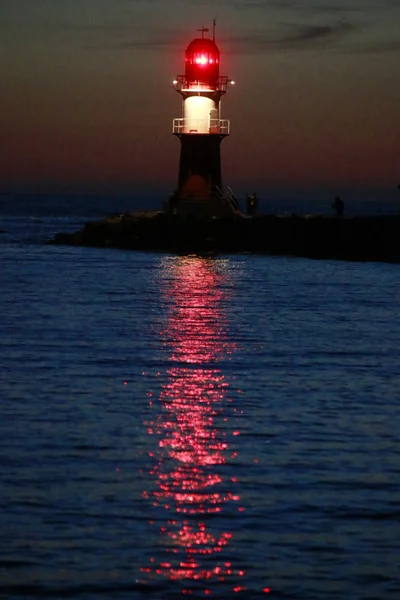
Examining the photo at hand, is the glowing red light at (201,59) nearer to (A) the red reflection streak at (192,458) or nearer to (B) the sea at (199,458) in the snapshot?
(B) the sea at (199,458)

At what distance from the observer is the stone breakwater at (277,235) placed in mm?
47375

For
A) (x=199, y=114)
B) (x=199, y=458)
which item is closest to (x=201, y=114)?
(x=199, y=114)

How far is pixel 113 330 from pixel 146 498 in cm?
1199

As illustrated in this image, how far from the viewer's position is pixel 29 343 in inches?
746

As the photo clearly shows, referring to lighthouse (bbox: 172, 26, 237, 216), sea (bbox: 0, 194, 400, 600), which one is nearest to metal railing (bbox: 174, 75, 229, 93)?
lighthouse (bbox: 172, 26, 237, 216)

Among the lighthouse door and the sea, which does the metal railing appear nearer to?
the lighthouse door

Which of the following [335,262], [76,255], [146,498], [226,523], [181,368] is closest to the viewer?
[226,523]

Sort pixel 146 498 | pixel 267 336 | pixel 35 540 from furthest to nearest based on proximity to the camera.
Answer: pixel 267 336 → pixel 146 498 → pixel 35 540

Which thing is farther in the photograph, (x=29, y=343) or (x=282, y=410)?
(x=29, y=343)

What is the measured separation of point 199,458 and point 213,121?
129 feet

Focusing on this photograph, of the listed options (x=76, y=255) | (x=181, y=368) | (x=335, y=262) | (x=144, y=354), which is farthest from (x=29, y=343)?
(x=76, y=255)

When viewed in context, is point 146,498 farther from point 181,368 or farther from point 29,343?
point 29,343

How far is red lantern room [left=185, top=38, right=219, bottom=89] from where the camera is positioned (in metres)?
48.9

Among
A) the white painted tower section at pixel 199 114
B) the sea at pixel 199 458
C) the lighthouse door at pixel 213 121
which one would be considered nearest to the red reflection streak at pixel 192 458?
the sea at pixel 199 458
